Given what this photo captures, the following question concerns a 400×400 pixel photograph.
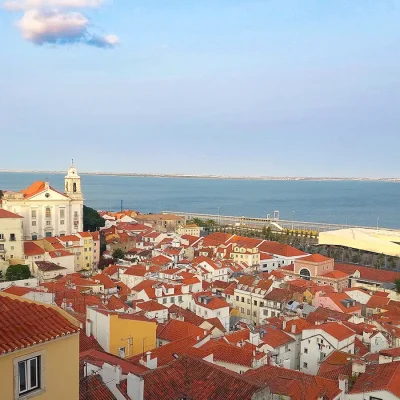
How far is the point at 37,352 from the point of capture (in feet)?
10.4

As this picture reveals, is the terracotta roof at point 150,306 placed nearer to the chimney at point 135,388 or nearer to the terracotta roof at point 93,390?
the terracotta roof at point 93,390

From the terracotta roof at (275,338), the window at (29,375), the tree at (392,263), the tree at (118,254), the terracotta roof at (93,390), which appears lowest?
the tree at (392,263)

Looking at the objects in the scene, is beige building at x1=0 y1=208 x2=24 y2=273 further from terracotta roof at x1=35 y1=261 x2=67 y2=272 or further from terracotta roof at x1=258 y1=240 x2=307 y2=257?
terracotta roof at x1=258 y1=240 x2=307 y2=257

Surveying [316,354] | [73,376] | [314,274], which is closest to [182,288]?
[316,354]

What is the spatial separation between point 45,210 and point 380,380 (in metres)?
31.3

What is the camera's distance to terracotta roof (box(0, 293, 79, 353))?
10.0 feet

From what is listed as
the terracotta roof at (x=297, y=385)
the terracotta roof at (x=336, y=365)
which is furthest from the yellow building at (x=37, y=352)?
the terracotta roof at (x=336, y=365)

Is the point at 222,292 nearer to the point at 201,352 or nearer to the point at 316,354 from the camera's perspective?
the point at 316,354

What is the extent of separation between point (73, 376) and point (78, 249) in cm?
2722

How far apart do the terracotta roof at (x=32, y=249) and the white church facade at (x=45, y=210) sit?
6.58 meters

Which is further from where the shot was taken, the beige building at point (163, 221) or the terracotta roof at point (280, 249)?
the beige building at point (163, 221)

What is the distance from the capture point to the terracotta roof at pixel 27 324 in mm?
3061

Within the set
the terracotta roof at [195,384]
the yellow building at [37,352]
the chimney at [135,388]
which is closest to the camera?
the yellow building at [37,352]

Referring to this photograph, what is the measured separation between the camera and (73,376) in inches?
135
